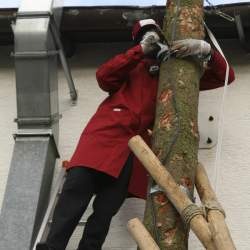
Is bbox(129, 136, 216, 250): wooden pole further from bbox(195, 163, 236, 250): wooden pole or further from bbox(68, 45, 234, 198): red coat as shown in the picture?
bbox(68, 45, 234, 198): red coat

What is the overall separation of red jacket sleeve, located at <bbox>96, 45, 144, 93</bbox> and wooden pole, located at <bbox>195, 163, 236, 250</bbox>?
2.86 ft

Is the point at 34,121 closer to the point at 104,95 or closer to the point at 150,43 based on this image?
the point at 104,95

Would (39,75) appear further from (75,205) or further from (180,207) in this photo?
(180,207)

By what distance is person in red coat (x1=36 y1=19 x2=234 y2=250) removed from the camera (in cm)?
328

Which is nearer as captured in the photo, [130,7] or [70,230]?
[70,230]

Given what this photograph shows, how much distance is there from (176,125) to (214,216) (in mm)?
488

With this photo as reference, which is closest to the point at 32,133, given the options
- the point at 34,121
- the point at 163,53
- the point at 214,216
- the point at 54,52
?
the point at 34,121

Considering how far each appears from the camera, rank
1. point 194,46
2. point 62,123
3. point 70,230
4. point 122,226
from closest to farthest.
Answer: point 194,46 < point 70,230 < point 122,226 < point 62,123

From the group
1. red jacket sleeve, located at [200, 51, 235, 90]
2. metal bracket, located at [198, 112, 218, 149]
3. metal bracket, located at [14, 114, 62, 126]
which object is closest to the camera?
red jacket sleeve, located at [200, 51, 235, 90]

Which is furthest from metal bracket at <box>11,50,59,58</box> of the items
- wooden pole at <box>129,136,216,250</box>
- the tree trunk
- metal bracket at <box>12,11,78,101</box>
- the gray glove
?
wooden pole at <box>129,136,216,250</box>

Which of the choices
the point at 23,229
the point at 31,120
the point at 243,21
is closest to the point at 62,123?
the point at 31,120

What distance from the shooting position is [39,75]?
4.18 meters

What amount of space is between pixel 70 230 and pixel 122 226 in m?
0.76

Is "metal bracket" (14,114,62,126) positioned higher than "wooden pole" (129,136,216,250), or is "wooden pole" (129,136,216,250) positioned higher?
"wooden pole" (129,136,216,250)
